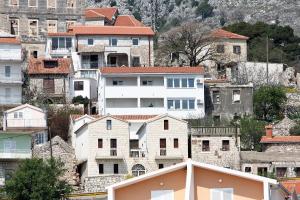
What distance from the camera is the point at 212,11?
632 feet

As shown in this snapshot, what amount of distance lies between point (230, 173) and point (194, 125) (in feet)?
146

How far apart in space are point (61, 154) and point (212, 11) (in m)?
120

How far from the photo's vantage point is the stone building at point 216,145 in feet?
245

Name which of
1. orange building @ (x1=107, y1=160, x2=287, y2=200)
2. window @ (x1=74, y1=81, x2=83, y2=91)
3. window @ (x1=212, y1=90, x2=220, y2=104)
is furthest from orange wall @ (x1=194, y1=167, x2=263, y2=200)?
window @ (x1=74, y1=81, x2=83, y2=91)

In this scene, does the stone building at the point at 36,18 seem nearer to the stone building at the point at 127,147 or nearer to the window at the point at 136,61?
the window at the point at 136,61

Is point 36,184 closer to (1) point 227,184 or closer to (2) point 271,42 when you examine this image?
(1) point 227,184

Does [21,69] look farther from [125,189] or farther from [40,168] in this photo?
[125,189]

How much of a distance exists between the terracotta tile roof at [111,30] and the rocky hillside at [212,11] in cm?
7783

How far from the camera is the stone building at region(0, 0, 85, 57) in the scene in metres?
101

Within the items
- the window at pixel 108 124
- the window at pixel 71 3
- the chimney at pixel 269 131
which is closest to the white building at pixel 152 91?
the chimney at pixel 269 131

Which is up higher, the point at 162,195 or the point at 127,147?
the point at 162,195

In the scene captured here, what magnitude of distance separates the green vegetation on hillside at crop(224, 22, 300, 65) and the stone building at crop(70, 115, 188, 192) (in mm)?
32985

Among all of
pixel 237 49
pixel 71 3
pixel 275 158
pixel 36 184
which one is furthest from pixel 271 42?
pixel 36 184

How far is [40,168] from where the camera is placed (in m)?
64.4
